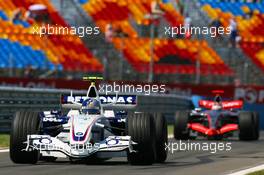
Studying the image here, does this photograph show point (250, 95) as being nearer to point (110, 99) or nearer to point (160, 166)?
point (110, 99)

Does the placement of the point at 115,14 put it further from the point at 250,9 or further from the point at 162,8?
the point at 250,9

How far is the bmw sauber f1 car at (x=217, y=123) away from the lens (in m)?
20.3

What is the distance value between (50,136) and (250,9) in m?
36.5

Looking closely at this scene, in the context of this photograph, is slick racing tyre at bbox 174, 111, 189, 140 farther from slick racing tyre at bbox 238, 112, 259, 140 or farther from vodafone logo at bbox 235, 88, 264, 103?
vodafone logo at bbox 235, 88, 264, 103

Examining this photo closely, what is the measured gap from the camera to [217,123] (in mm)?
20672

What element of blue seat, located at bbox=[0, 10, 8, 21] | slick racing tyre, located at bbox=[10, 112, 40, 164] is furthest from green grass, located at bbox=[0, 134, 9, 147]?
blue seat, located at bbox=[0, 10, 8, 21]

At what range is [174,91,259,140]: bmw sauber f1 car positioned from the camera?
20.3 m

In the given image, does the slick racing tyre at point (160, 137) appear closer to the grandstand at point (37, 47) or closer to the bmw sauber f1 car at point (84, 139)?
the bmw sauber f1 car at point (84, 139)

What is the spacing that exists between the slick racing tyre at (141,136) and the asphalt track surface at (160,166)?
0.16m

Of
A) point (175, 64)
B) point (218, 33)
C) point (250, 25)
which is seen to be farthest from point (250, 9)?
point (175, 64)

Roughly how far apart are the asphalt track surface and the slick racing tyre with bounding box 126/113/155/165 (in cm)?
16

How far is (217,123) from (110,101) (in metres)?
8.94

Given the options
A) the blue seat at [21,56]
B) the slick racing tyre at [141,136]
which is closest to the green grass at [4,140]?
the slick racing tyre at [141,136]

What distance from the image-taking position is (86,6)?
1667 inches
